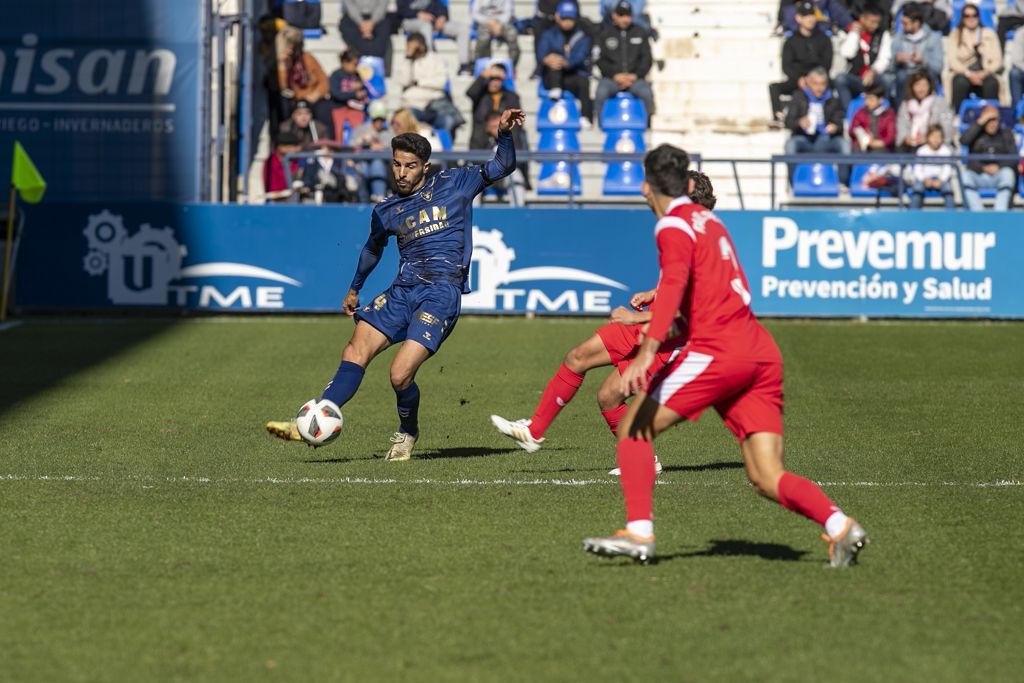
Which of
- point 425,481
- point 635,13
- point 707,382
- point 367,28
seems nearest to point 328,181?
point 367,28

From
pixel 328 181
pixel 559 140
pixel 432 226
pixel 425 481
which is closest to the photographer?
pixel 425 481

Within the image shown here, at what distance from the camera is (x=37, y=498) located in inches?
318

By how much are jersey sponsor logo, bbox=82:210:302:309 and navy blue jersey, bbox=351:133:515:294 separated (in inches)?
413

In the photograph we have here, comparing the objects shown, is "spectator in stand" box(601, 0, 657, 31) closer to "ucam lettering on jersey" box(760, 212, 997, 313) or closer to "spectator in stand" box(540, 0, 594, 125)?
"spectator in stand" box(540, 0, 594, 125)

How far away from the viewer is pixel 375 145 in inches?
858

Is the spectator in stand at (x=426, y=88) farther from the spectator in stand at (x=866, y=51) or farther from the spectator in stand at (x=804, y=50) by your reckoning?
the spectator in stand at (x=866, y=51)

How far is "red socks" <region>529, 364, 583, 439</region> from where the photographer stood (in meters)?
9.45

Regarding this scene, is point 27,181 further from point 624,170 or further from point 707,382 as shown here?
point 707,382

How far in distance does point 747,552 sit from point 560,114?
1764 cm

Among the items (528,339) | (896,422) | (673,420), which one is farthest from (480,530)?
(528,339)

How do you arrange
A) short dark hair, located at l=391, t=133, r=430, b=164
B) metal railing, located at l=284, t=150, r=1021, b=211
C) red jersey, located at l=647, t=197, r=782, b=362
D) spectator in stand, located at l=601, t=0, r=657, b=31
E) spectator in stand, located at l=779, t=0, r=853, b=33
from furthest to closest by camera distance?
spectator in stand, located at l=779, t=0, r=853, b=33, spectator in stand, located at l=601, t=0, r=657, b=31, metal railing, located at l=284, t=150, r=1021, b=211, short dark hair, located at l=391, t=133, r=430, b=164, red jersey, located at l=647, t=197, r=782, b=362

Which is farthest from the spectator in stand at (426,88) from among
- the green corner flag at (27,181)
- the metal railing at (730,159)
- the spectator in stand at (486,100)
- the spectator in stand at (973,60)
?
the spectator in stand at (973,60)

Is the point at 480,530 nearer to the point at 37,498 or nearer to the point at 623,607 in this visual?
the point at 623,607

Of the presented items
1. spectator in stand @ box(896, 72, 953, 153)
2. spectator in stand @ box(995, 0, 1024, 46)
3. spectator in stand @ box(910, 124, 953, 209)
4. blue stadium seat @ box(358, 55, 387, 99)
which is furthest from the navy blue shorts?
spectator in stand @ box(995, 0, 1024, 46)
